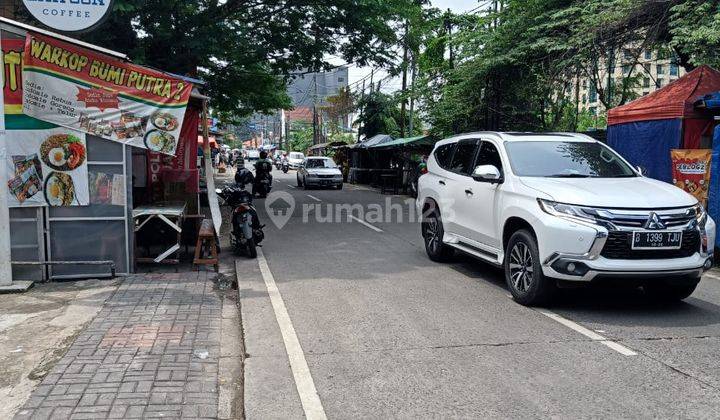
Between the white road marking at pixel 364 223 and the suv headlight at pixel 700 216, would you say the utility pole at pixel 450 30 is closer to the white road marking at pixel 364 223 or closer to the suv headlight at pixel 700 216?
the white road marking at pixel 364 223

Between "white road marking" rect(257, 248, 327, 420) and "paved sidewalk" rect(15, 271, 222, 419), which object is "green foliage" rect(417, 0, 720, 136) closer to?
"white road marking" rect(257, 248, 327, 420)

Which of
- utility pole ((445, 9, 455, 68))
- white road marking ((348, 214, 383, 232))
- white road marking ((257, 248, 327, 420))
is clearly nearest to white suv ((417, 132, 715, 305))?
white road marking ((257, 248, 327, 420))

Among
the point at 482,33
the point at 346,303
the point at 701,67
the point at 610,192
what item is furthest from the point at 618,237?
the point at 482,33

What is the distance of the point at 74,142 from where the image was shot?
7.66 m

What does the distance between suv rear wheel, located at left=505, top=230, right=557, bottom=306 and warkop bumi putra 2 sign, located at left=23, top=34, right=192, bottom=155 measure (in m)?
4.85

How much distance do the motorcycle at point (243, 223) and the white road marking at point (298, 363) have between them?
225 centimetres

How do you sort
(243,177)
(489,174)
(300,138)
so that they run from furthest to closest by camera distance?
(300,138)
(243,177)
(489,174)

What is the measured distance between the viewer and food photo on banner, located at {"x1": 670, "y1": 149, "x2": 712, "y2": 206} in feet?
32.4

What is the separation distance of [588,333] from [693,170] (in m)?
6.17

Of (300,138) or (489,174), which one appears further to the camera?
(300,138)

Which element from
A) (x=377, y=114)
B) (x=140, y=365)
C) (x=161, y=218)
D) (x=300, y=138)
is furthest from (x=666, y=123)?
(x=300, y=138)

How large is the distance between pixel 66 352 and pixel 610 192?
5.44 m

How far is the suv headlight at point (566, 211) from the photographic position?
5.82m

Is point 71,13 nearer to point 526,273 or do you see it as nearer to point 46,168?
point 46,168
